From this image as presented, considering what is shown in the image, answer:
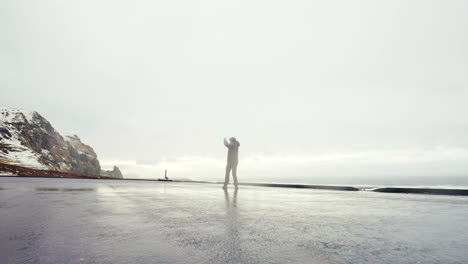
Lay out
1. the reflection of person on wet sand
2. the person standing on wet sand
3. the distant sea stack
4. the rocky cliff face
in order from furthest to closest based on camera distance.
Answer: the rocky cliff face < the distant sea stack < the person standing on wet sand < the reflection of person on wet sand

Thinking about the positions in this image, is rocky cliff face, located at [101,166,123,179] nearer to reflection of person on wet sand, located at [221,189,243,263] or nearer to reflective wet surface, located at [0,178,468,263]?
reflective wet surface, located at [0,178,468,263]

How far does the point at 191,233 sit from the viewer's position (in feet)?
12.1

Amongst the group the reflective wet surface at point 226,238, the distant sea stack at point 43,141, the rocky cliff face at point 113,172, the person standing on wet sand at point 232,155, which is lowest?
the rocky cliff face at point 113,172

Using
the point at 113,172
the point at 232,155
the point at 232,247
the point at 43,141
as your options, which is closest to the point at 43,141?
the point at 43,141

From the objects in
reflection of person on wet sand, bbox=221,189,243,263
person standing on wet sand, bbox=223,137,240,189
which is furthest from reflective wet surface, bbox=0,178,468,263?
person standing on wet sand, bbox=223,137,240,189

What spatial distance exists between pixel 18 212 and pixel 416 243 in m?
6.48

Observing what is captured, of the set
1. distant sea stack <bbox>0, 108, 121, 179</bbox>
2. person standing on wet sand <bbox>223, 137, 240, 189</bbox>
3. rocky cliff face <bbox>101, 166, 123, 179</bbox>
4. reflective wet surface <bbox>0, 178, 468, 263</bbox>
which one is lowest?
rocky cliff face <bbox>101, 166, 123, 179</bbox>

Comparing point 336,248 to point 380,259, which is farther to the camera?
point 336,248

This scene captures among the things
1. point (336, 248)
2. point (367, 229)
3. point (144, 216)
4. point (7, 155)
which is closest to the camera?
point (336, 248)

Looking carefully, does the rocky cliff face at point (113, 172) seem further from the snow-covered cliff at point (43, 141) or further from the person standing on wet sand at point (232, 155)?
the person standing on wet sand at point (232, 155)

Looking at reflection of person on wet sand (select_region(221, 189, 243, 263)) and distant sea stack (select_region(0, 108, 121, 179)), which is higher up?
distant sea stack (select_region(0, 108, 121, 179))

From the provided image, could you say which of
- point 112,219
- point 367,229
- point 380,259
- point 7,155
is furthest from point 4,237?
point 7,155

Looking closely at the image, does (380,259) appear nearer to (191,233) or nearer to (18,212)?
(191,233)

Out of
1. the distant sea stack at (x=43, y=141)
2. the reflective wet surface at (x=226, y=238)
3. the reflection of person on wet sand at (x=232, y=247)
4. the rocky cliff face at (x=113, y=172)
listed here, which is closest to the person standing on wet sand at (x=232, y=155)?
the reflective wet surface at (x=226, y=238)
